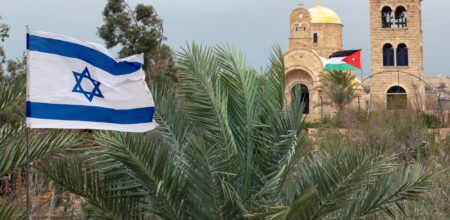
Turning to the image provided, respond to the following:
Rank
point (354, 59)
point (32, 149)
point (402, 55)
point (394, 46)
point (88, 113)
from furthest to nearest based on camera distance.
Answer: point (402, 55)
point (394, 46)
point (354, 59)
point (88, 113)
point (32, 149)

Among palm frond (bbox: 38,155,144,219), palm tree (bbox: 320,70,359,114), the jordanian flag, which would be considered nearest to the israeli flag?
palm frond (bbox: 38,155,144,219)

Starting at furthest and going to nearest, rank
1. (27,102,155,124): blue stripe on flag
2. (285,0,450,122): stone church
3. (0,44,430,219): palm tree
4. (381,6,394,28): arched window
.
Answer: (381,6,394,28): arched window, (285,0,450,122): stone church, (0,44,430,219): palm tree, (27,102,155,124): blue stripe on flag

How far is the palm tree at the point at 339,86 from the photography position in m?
33.8

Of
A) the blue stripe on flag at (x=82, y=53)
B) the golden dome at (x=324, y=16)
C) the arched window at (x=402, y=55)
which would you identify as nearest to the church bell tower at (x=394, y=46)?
the arched window at (x=402, y=55)

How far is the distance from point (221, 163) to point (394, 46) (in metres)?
37.1

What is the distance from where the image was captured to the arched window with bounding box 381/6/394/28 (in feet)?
136

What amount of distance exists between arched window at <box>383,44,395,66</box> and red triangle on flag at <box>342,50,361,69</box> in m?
3.92

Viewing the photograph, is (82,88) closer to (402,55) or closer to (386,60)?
(386,60)

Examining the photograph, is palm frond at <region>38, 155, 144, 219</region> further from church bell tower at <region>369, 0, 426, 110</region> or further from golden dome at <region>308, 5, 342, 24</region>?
golden dome at <region>308, 5, 342, 24</region>

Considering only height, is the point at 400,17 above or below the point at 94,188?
above

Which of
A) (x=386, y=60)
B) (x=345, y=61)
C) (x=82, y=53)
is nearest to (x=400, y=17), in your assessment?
(x=386, y=60)

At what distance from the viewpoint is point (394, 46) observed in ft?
134

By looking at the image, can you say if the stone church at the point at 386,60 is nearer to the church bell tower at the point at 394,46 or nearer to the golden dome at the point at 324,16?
the church bell tower at the point at 394,46

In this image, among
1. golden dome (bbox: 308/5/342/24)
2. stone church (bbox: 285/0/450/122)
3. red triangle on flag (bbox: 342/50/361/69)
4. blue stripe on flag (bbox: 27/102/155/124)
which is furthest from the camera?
golden dome (bbox: 308/5/342/24)
